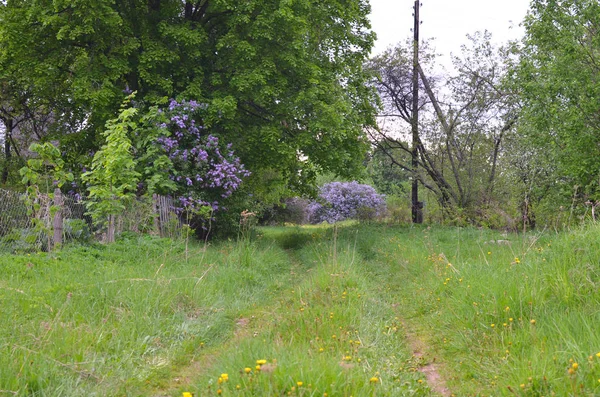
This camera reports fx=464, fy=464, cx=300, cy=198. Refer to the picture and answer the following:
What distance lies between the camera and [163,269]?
6.85 m

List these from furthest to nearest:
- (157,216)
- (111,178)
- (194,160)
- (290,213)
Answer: (290,213) < (194,160) < (157,216) < (111,178)

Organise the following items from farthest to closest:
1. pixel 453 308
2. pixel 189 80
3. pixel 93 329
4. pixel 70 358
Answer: pixel 189 80
pixel 453 308
pixel 93 329
pixel 70 358

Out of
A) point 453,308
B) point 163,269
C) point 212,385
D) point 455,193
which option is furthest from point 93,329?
point 455,193

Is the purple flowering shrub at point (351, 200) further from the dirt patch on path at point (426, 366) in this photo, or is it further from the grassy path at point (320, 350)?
the dirt patch on path at point (426, 366)

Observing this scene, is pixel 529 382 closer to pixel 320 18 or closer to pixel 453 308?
pixel 453 308

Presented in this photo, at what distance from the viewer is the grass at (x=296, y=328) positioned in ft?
10.7

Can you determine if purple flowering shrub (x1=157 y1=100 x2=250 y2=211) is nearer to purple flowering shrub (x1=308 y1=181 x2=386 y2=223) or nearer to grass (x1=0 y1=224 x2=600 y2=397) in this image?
grass (x1=0 y1=224 x2=600 y2=397)

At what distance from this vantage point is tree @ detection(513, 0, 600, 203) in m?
12.7

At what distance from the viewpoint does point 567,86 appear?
42.3 ft

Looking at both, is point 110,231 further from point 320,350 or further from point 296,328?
point 320,350

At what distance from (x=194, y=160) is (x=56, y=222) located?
14.4 ft

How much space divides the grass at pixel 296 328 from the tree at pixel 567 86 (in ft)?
24.4

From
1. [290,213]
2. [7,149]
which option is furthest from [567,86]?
[290,213]

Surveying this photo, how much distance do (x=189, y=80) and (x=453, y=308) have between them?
10.1 metres
